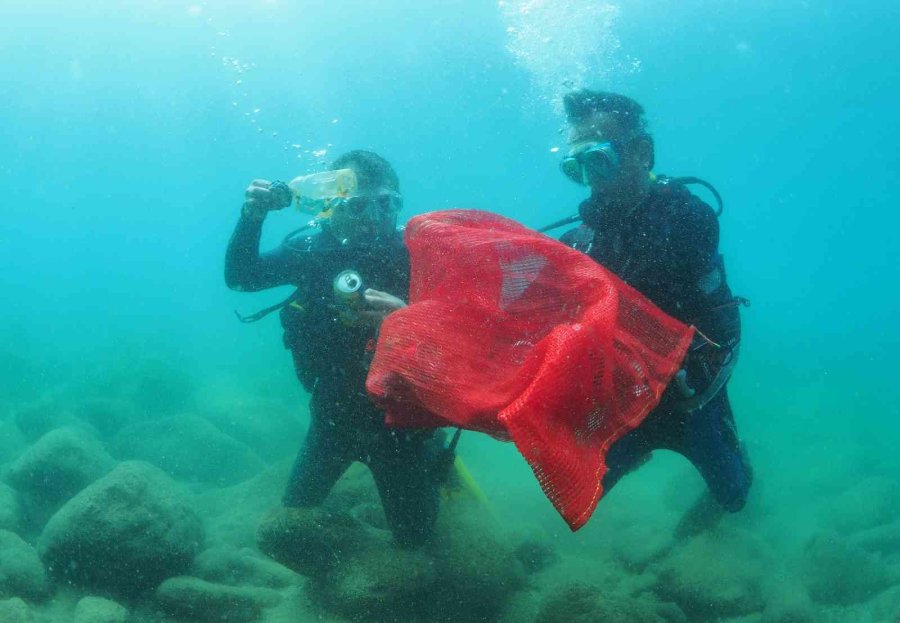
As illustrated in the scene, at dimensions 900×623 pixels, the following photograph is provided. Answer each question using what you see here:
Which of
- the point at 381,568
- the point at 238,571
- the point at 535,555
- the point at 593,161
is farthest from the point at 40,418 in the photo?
the point at 593,161

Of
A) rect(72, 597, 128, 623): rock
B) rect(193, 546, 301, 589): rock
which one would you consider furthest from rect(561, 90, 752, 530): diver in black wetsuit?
rect(72, 597, 128, 623): rock

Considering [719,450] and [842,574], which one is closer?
[719,450]

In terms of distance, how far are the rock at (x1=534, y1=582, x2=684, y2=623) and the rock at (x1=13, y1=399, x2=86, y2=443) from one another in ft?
41.1

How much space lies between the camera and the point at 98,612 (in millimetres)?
4348

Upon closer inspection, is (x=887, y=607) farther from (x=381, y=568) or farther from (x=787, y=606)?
(x=381, y=568)

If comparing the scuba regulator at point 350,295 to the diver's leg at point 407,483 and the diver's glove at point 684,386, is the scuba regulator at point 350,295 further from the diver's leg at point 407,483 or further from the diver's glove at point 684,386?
the diver's glove at point 684,386

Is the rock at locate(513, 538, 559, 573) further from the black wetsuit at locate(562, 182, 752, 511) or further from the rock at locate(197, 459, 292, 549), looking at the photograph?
the rock at locate(197, 459, 292, 549)

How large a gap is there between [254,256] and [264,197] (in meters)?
0.65

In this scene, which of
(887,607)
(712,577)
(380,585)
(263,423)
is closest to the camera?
(380,585)

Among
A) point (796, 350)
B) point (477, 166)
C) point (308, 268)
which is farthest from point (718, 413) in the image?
point (477, 166)

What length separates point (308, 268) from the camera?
5086mm

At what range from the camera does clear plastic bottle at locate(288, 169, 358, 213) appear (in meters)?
5.02

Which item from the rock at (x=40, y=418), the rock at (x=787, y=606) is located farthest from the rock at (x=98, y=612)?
the rock at (x=40, y=418)

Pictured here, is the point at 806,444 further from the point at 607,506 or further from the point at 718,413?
the point at 718,413
